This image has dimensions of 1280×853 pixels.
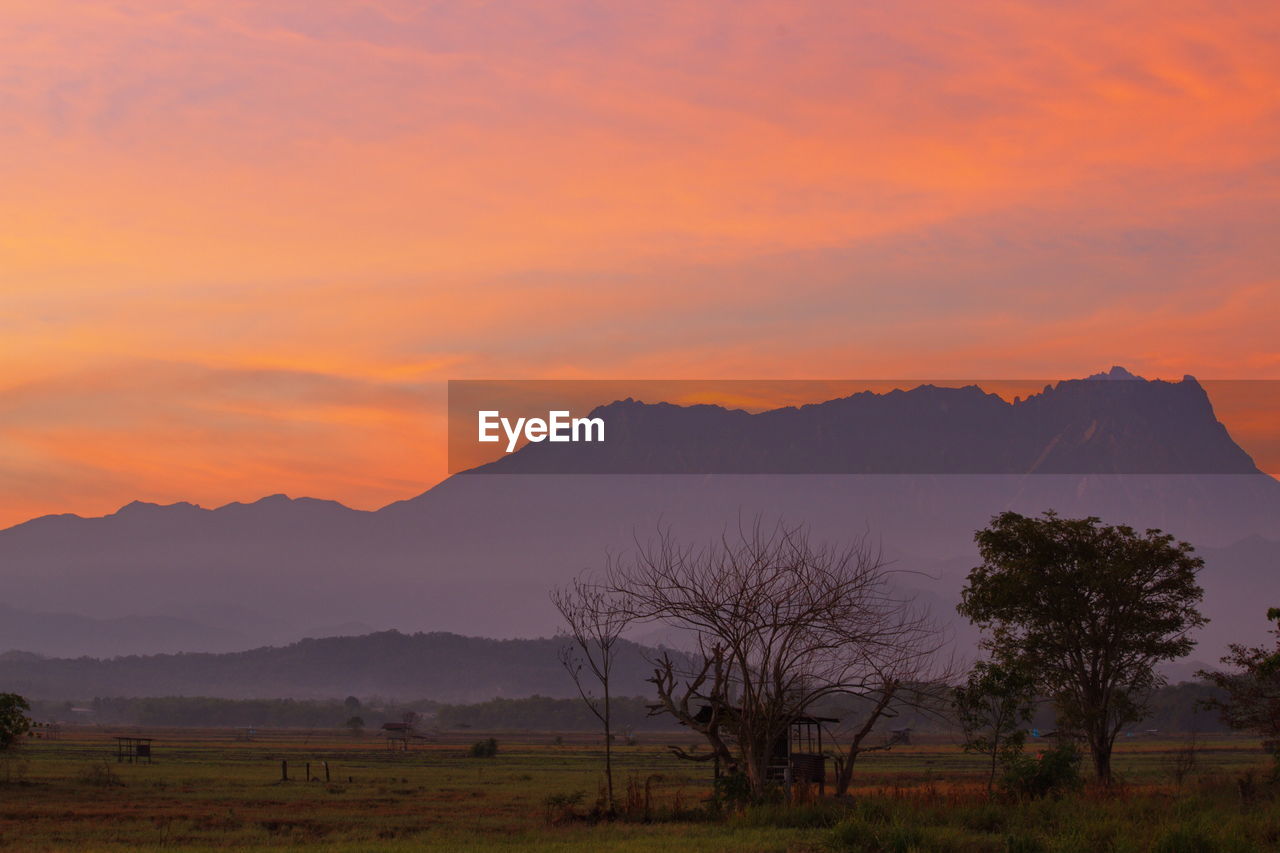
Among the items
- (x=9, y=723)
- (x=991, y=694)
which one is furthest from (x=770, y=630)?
(x=9, y=723)

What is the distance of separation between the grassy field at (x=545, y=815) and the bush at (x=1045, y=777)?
71cm

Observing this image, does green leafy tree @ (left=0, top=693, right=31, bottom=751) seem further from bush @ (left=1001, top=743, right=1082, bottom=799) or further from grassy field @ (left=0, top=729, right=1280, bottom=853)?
bush @ (left=1001, top=743, right=1082, bottom=799)

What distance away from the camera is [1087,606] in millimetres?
46594

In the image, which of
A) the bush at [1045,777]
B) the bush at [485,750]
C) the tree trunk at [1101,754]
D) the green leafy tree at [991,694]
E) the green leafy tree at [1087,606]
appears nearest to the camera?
the bush at [1045,777]

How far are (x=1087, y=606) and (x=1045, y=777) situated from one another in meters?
14.6

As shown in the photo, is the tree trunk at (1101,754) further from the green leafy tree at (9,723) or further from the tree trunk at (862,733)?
the green leafy tree at (9,723)

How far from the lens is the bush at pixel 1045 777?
32906 mm

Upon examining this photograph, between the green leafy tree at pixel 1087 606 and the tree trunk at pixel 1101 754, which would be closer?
the tree trunk at pixel 1101 754

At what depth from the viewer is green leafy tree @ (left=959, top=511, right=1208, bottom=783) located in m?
46.2

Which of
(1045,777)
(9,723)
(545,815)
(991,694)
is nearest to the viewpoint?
(1045,777)

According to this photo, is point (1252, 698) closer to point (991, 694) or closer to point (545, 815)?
point (991, 694)

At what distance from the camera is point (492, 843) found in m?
29.5

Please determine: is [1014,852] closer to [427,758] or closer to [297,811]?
[297,811]

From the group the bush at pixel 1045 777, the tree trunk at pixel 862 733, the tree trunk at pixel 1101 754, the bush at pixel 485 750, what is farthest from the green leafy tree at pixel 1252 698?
the bush at pixel 485 750
